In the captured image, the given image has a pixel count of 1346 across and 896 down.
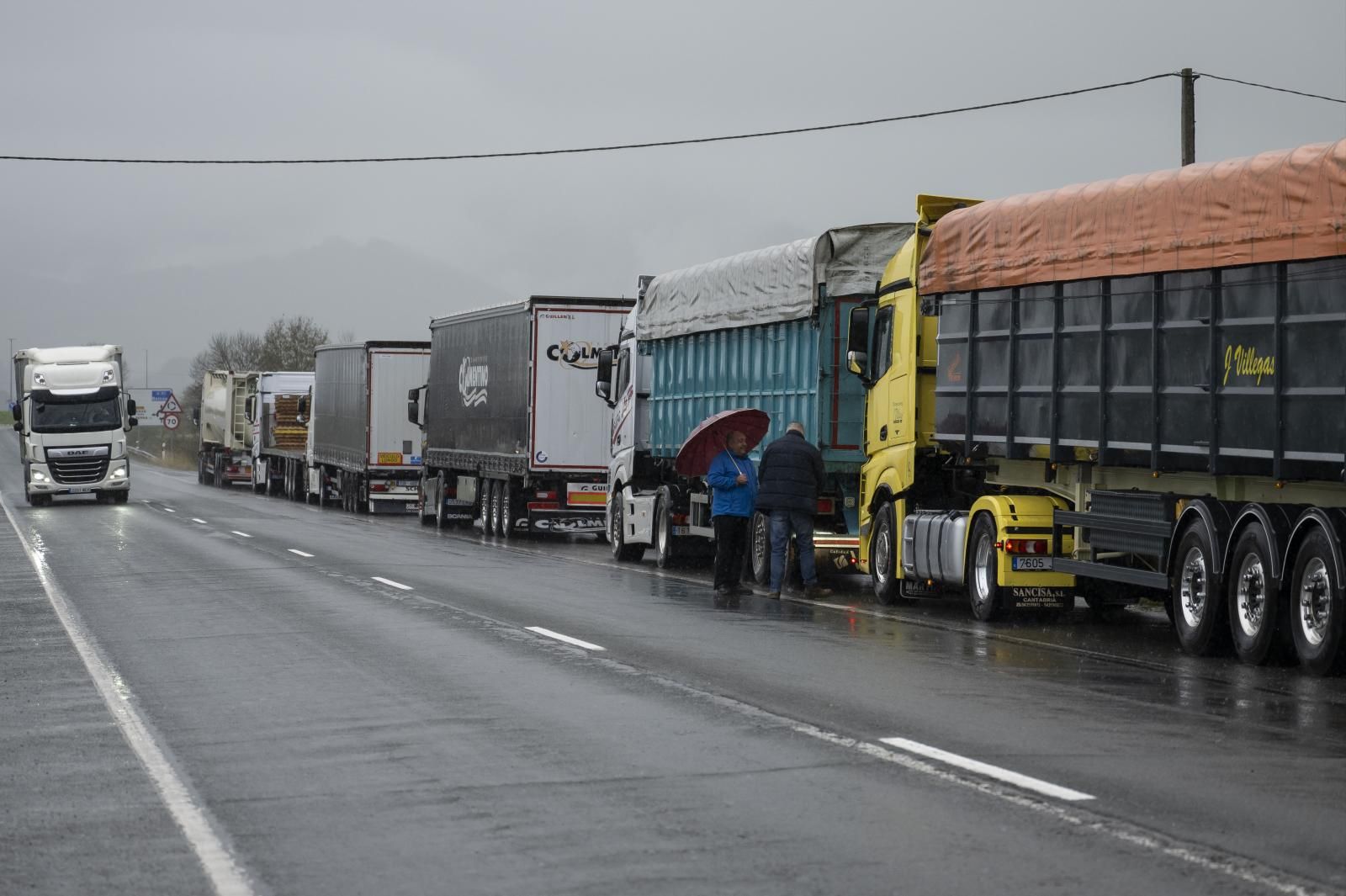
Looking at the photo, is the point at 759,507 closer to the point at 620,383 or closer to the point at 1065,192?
the point at 1065,192

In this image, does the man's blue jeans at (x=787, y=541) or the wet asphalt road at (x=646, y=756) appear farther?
the man's blue jeans at (x=787, y=541)

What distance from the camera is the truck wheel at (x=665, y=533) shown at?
82.0 feet

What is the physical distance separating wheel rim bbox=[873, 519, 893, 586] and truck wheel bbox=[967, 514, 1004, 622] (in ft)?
5.73

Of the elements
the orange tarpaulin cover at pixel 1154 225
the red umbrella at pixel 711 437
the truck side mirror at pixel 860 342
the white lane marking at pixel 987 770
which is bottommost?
the white lane marking at pixel 987 770

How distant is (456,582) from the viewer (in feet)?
69.3

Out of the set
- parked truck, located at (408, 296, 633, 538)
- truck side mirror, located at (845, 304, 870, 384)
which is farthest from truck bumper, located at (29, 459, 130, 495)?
truck side mirror, located at (845, 304, 870, 384)

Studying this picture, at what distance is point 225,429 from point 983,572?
53064mm

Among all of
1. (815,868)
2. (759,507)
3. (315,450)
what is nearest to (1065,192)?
(759,507)

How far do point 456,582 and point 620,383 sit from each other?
7109 mm

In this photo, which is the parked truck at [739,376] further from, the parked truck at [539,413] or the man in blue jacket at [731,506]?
the parked truck at [539,413]

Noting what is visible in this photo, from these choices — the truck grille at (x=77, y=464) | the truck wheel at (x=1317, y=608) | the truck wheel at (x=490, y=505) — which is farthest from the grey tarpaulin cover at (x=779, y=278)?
the truck grille at (x=77, y=464)

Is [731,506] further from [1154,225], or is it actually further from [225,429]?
[225,429]

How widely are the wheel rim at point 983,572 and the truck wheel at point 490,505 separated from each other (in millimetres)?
18543

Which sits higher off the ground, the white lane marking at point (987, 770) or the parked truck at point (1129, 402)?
the parked truck at point (1129, 402)
